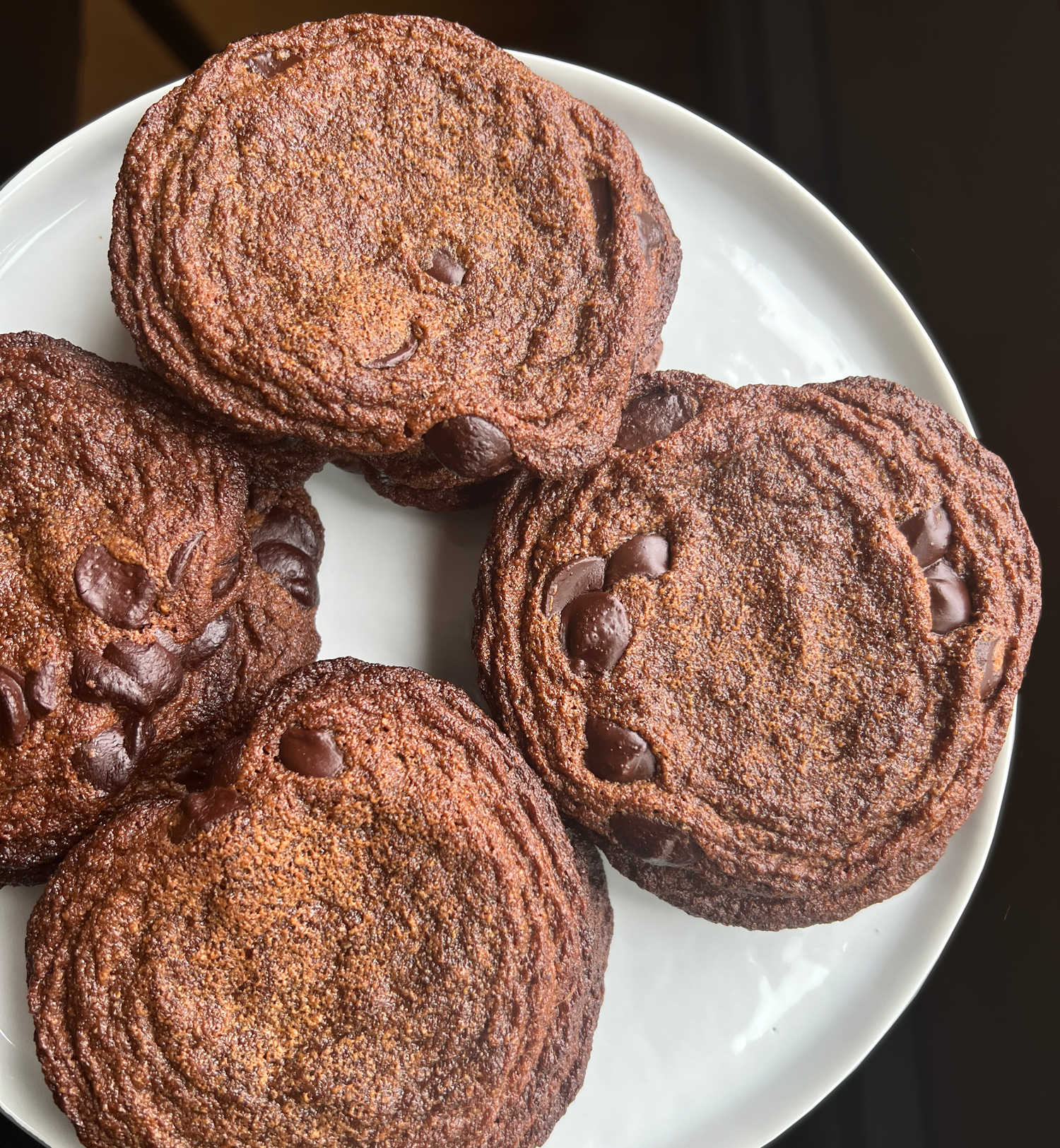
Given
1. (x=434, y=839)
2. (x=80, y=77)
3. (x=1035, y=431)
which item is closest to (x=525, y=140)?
(x=434, y=839)

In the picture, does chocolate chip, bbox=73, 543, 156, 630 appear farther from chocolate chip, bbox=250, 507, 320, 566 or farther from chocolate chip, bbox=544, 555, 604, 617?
chocolate chip, bbox=544, 555, 604, 617

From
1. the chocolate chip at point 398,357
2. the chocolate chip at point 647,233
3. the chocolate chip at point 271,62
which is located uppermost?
the chocolate chip at point 271,62

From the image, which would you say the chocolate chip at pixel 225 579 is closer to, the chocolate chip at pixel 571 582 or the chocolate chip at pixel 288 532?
the chocolate chip at pixel 288 532

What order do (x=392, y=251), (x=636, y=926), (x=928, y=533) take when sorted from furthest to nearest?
(x=636, y=926), (x=928, y=533), (x=392, y=251)

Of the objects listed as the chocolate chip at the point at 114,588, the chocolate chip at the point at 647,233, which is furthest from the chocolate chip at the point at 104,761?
the chocolate chip at the point at 647,233

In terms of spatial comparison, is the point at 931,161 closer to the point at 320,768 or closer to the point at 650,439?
the point at 650,439

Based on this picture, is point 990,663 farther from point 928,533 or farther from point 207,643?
point 207,643

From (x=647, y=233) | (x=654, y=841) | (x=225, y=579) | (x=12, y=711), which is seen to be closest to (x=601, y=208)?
(x=647, y=233)
